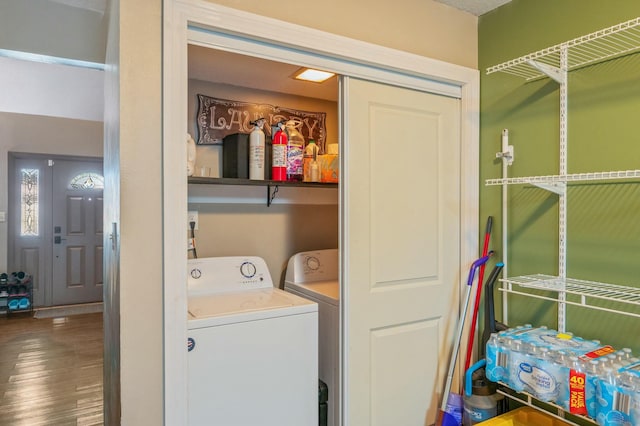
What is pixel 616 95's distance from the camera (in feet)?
5.32

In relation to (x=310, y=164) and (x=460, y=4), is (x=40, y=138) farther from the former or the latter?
(x=460, y=4)

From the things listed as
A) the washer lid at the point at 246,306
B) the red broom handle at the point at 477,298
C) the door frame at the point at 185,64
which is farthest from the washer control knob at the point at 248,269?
the red broom handle at the point at 477,298

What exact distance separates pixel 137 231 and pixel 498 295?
1724mm

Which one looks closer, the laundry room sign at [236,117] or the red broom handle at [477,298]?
the red broom handle at [477,298]

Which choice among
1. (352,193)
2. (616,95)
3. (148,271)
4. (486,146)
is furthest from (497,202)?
(148,271)

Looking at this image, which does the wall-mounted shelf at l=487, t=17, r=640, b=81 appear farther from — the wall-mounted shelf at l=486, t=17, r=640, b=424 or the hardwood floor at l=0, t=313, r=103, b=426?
the hardwood floor at l=0, t=313, r=103, b=426

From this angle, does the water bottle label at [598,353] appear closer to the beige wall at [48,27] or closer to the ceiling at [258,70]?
the ceiling at [258,70]

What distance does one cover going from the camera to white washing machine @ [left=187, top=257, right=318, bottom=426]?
1581 millimetres

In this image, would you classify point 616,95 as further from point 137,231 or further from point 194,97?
point 194,97

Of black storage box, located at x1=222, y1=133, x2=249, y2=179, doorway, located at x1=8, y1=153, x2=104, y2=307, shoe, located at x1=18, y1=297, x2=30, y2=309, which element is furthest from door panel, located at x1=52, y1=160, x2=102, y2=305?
black storage box, located at x1=222, y1=133, x2=249, y2=179

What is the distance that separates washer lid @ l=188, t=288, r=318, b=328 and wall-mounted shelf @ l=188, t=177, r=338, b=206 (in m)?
0.59

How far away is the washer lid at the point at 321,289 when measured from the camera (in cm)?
204

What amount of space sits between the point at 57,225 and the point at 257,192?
4.56 m

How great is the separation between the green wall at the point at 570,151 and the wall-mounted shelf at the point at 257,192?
39.4 inches
